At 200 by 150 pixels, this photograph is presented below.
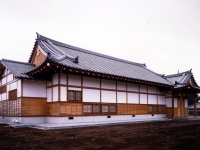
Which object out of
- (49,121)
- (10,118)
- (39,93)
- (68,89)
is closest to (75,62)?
(68,89)

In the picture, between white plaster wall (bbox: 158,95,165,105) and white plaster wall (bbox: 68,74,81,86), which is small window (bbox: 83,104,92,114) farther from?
white plaster wall (bbox: 158,95,165,105)

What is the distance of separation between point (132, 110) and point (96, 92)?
18.5 feet

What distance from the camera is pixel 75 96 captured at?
18453 millimetres

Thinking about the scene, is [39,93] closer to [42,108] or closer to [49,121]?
[42,108]

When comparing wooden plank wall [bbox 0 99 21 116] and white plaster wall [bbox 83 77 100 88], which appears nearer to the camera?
wooden plank wall [bbox 0 99 21 116]

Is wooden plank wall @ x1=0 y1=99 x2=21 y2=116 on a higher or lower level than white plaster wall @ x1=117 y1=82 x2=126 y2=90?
lower

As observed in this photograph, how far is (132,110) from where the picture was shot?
23.5m

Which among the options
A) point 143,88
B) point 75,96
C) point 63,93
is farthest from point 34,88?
point 143,88


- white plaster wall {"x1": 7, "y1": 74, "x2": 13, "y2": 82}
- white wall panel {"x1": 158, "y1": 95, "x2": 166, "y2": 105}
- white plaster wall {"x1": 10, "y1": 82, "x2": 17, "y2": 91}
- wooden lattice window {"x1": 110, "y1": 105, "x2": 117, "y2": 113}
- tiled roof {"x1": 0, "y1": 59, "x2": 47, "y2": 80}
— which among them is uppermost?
tiled roof {"x1": 0, "y1": 59, "x2": 47, "y2": 80}

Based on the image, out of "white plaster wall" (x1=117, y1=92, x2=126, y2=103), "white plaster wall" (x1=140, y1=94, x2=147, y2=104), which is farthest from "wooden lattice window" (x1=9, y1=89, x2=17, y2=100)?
"white plaster wall" (x1=140, y1=94, x2=147, y2=104)

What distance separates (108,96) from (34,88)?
7150mm

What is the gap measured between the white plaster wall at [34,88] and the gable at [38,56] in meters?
2.59

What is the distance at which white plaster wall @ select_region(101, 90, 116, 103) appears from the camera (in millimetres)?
20781

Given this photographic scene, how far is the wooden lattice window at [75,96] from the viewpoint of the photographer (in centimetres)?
1820
